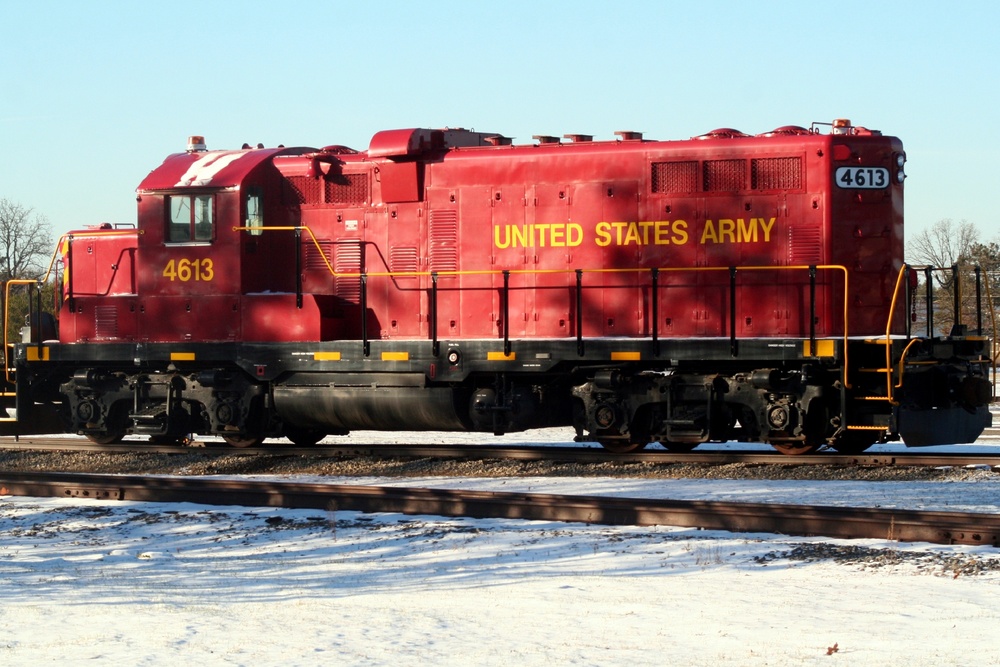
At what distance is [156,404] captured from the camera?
1547cm

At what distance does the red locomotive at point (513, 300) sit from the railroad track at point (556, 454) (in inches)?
9.5

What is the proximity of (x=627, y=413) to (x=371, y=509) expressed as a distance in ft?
13.5

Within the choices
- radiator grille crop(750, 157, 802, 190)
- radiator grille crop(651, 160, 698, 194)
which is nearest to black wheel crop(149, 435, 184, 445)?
radiator grille crop(651, 160, 698, 194)

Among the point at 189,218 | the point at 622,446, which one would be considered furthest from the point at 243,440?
the point at 622,446

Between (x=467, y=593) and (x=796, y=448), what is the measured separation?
268 inches

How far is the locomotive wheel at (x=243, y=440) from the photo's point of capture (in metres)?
15.4

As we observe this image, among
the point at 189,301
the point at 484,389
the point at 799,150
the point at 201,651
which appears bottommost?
the point at 201,651

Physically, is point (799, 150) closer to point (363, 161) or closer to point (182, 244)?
point (363, 161)

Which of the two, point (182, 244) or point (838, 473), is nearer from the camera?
point (838, 473)

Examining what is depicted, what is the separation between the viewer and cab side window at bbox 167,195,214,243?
1505 cm

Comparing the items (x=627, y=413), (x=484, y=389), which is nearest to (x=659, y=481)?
(x=627, y=413)

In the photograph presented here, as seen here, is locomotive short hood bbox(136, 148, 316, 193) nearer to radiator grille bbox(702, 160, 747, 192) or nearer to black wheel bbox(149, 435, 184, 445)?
black wheel bbox(149, 435, 184, 445)

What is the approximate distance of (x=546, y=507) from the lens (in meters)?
9.64

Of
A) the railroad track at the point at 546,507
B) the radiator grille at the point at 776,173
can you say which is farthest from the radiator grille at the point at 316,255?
the radiator grille at the point at 776,173
